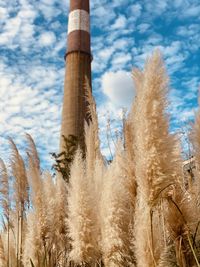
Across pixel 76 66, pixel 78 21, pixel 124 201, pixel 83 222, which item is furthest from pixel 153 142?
pixel 78 21

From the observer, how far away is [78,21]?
2469cm

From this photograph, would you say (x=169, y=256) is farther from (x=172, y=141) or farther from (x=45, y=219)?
(x=45, y=219)

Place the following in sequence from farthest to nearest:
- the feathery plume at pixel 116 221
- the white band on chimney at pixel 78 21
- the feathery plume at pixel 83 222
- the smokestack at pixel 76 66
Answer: the white band on chimney at pixel 78 21 → the smokestack at pixel 76 66 → the feathery plume at pixel 83 222 → the feathery plume at pixel 116 221

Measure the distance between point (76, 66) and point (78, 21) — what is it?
9.01 ft

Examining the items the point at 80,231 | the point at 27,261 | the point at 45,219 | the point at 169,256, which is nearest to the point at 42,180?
the point at 45,219

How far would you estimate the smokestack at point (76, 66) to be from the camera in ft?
75.2

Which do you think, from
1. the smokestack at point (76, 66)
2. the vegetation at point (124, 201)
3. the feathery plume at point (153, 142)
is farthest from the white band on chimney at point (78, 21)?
the feathery plume at point (153, 142)

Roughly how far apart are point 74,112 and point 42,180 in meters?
19.1

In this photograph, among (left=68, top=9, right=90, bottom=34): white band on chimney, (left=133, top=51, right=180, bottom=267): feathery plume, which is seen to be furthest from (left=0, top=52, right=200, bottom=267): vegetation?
(left=68, top=9, right=90, bottom=34): white band on chimney

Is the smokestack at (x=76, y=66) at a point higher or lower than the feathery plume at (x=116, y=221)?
higher

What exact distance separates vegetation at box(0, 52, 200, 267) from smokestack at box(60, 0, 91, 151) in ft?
59.4

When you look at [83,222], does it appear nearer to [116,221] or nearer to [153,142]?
[116,221]

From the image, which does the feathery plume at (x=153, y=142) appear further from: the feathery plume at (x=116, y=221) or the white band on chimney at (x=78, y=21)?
the white band on chimney at (x=78, y=21)

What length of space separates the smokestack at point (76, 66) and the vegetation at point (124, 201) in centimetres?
1810
